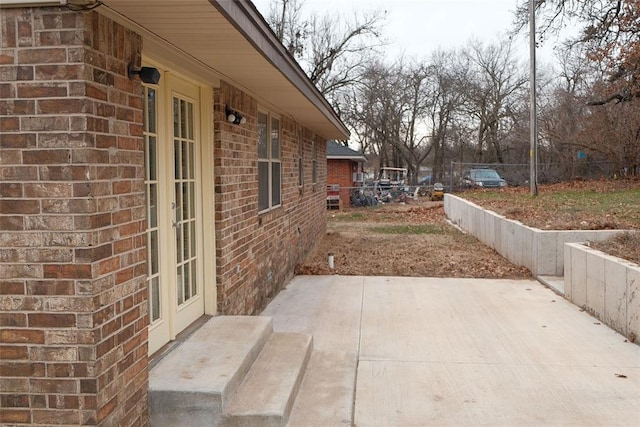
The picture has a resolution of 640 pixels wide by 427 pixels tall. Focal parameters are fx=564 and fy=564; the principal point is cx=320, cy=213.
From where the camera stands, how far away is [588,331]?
20.1 feet

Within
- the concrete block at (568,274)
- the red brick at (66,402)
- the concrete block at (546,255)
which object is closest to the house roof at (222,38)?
the red brick at (66,402)

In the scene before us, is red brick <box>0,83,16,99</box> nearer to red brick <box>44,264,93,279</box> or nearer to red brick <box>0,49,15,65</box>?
red brick <box>0,49,15,65</box>

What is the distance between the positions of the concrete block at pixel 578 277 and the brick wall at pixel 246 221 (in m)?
3.98

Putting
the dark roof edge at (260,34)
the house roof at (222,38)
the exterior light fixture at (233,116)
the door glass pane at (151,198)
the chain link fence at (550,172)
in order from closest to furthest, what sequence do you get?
the house roof at (222,38) < the dark roof edge at (260,34) < the door glass pane at (151,198) < the exterior light fixture at (233,116) < the chain link fence at (550,172)

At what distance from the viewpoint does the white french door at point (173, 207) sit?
4062mm

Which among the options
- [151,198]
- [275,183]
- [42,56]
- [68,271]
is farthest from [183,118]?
[275,183]

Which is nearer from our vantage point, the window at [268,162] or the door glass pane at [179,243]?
the door glass pane at [179,243]

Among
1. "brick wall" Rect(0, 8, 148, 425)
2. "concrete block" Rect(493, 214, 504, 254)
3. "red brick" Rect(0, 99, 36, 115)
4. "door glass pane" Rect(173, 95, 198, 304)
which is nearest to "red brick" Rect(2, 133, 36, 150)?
"brick wall" Rect(0, 8, 148, 425)

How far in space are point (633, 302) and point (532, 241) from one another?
358cm

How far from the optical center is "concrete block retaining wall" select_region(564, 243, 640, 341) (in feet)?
18.8

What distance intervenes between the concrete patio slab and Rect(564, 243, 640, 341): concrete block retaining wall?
5.6 inches

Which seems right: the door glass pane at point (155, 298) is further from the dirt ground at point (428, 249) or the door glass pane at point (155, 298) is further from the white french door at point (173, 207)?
the dirt ground at point (428, 249)

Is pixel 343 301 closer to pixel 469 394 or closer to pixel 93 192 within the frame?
→ pixel 469 394

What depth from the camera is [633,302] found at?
571cm
